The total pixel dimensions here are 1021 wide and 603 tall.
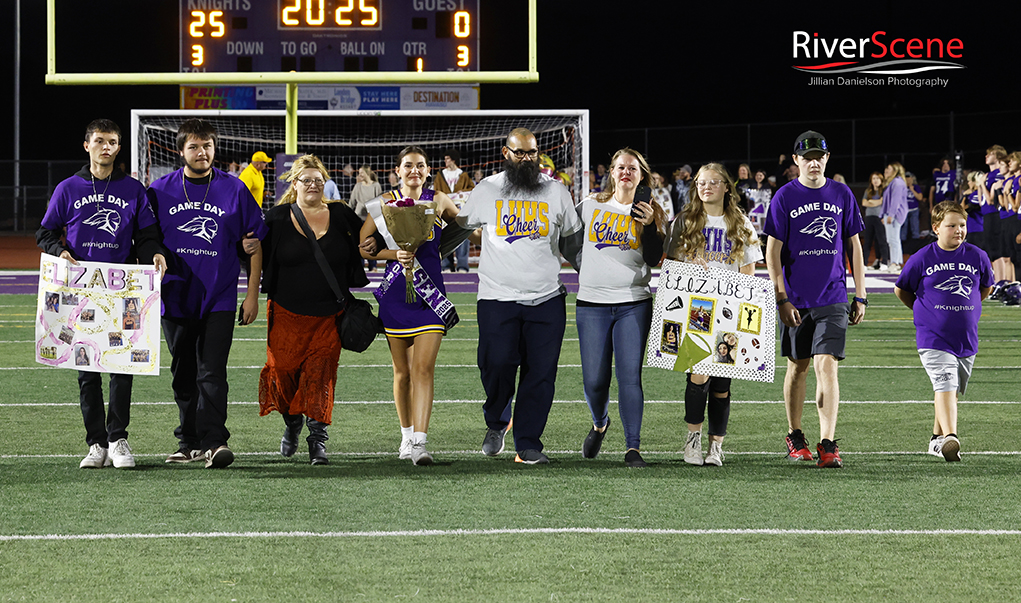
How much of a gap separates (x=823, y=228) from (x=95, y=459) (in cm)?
397

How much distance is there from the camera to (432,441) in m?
7.29

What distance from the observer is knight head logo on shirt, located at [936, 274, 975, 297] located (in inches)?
265

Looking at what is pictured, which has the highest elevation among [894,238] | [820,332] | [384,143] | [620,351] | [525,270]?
[384,143]

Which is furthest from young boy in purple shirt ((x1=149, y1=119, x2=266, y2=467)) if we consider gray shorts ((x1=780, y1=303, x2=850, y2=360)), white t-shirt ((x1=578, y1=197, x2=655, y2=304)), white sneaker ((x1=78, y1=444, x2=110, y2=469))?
gray shorts ((x1=780, y1=303, x2=850, y2=360))

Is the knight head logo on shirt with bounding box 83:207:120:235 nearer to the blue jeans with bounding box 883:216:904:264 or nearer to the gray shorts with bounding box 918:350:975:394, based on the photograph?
the gray shorts with bounding box 918:350:975:394

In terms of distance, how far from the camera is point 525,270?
651cm

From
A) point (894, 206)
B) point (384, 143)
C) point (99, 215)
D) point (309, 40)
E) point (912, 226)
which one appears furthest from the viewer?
point (912, 226)

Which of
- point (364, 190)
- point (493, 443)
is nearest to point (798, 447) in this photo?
point (493, 443)

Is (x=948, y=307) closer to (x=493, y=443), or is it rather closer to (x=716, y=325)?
(x=716, y=325)

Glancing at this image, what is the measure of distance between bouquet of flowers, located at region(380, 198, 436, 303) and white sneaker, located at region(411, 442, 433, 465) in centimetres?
76

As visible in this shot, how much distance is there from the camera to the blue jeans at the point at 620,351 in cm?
649

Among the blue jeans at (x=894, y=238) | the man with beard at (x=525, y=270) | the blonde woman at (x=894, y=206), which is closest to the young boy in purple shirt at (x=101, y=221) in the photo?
the man with beard at (x=525, y=270)

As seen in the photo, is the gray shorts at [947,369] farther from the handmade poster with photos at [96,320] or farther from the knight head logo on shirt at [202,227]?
the handmade poster with photos at [96,320]

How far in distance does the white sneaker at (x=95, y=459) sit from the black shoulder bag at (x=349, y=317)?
1353 millimetres
